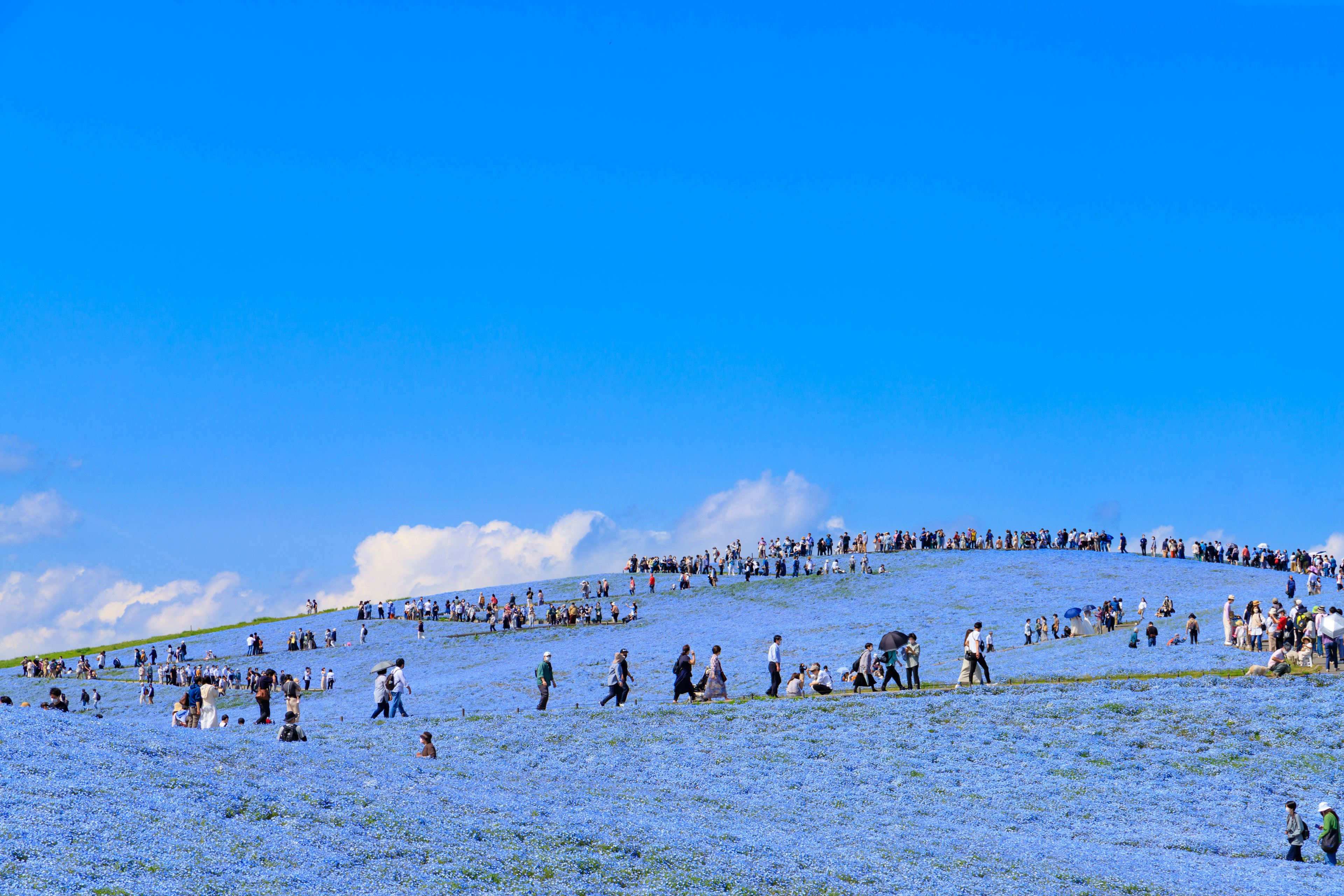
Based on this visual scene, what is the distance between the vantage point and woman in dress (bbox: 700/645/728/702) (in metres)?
35.8

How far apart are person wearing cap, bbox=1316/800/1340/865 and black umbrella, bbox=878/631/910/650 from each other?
1354 centimetres

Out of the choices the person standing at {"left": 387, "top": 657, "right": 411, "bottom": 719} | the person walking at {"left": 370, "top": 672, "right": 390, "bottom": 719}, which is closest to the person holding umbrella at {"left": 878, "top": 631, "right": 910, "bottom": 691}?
the person standing at {"left": 387, "top": 657, "right": 411, "bottom": 719}

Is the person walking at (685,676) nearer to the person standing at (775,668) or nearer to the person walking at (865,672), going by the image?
the person standing at (775,668)

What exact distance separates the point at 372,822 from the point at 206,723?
1631 centimetres

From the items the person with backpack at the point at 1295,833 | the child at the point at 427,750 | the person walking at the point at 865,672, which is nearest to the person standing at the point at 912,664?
the person walking at the point at 865,672

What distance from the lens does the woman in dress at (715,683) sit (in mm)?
35781

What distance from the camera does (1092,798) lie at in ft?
89.5

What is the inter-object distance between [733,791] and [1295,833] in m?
12.4

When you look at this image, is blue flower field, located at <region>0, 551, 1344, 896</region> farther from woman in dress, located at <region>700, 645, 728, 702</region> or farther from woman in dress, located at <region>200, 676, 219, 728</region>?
woman in dress, located at <region>700, 645, 728, 702</region>

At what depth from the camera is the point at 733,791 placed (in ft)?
86.0

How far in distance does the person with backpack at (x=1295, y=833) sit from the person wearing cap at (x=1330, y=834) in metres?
0.35

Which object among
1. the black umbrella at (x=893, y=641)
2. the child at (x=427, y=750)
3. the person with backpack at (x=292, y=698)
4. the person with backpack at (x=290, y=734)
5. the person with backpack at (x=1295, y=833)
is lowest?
the person with backpack at (x=1295, y=833)

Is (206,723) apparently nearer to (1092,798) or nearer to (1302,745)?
(1092,798)

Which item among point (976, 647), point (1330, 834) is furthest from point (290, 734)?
point (1330, 834)
